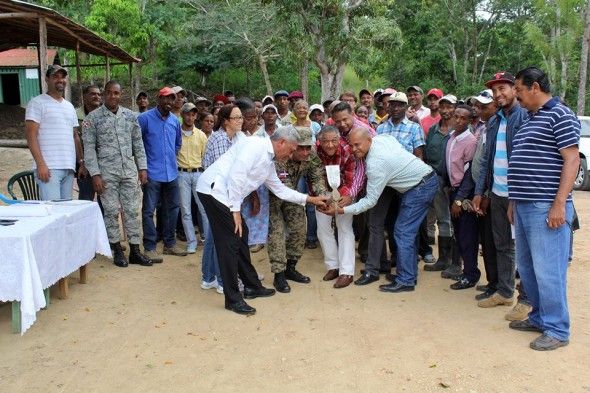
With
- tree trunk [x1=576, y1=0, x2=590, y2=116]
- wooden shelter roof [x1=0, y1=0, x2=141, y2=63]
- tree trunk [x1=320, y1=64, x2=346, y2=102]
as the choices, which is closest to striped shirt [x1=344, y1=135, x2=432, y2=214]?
wooden shelter roof [x1=0, y1=0, x2=141, y2=63]

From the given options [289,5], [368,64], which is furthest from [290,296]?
[368,64]

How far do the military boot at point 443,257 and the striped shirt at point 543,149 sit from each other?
207cm

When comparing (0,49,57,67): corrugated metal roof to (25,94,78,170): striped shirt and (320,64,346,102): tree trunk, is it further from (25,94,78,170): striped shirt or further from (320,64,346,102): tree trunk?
(25,94,78,170): striped shirt

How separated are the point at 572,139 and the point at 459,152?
164 centimetres

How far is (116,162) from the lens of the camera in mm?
5664

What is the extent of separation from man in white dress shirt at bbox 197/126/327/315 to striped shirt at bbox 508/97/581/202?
1757 mm

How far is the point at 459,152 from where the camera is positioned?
5102mm

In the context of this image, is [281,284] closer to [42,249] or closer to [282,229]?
[282,229]

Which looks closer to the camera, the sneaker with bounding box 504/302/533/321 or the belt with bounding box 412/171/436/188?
the sneaker with bounding box 504/302/533/321

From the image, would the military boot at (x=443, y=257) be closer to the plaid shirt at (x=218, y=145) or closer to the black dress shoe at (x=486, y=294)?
the black dress shoe at (x=486, y=294)

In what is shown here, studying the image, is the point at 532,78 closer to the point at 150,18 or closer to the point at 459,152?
the point at 459,152

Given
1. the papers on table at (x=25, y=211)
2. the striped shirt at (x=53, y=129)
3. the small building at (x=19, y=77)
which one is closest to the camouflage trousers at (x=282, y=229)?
the papers on table at (x=25, y=211)

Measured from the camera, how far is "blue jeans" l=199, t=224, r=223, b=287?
5055 mm

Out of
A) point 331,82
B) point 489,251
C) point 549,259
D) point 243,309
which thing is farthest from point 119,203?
point 331,82
